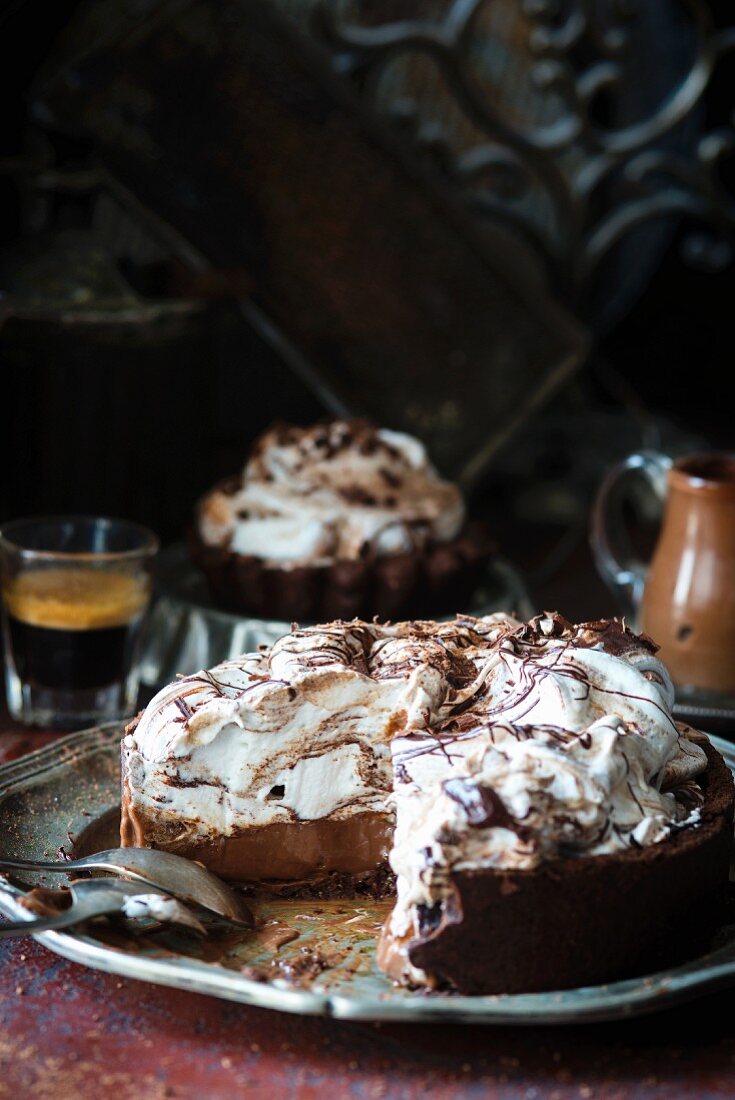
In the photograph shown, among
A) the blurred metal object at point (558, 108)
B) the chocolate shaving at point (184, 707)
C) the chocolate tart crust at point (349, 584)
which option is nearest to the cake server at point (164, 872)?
the chocolate shaving at point (184, 707)

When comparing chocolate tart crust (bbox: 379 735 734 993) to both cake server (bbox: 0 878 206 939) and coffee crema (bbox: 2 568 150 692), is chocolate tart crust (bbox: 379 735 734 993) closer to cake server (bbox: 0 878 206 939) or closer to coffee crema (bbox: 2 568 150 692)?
cake server (bbox: 0 878 206 939)

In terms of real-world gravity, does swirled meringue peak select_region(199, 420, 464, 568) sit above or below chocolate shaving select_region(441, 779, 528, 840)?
below

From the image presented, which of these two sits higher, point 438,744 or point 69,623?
point 438,744

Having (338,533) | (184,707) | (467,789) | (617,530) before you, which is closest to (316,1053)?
(467,789)

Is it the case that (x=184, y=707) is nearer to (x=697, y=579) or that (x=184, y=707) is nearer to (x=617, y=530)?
(x=697, y=579)

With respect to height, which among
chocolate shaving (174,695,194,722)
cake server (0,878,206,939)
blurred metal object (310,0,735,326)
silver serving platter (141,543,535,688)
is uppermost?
blurred metal object (310,0,735,326)

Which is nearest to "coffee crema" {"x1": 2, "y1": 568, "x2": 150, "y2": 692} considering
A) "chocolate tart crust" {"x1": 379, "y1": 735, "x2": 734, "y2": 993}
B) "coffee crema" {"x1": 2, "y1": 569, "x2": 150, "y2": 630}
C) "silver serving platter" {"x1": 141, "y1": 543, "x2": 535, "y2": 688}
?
"coffee crema" {"x1": 2, "y1": 569, "x2": 150, "y2": 630}
